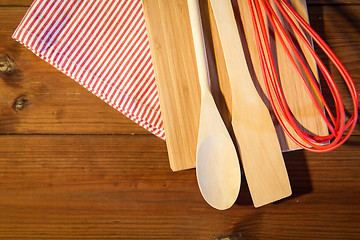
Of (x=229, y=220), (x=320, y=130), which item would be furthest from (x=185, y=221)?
(x=320, y=130)

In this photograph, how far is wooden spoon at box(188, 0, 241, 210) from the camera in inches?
10.6

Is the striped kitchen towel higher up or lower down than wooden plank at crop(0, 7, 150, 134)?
higher up

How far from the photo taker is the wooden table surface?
316mm

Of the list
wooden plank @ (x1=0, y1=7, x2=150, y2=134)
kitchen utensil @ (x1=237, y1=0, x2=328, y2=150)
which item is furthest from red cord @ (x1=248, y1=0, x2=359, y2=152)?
wooden plank @ (x1=0, y1=7, x2=150, y2=134)

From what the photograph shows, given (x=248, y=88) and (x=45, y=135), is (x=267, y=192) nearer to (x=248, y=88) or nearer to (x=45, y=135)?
(x=248, y=88)

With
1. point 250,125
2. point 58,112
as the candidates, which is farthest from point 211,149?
point 58,112

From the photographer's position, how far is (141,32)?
304 millimetres

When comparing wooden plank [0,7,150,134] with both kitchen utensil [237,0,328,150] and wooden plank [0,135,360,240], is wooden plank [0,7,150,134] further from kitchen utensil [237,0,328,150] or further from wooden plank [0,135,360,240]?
kitchen utensil [237,0,328,150]

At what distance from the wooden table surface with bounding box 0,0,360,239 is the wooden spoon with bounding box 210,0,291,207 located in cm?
4

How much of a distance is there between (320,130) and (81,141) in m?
0.22

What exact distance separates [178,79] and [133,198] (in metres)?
0.13

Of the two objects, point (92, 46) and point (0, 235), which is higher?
point (92, 46)

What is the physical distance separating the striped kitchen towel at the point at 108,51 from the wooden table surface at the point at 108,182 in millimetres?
24

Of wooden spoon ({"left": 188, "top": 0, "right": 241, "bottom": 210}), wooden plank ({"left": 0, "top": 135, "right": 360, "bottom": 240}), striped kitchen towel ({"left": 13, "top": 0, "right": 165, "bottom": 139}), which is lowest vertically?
wooden plank ({"left": 0, "top": 135, "right": 360, "bottom": 240})
